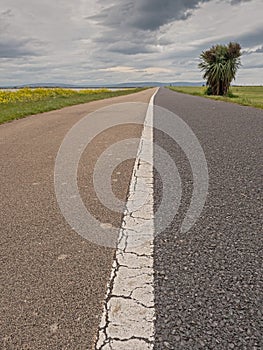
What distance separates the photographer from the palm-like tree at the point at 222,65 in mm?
36344

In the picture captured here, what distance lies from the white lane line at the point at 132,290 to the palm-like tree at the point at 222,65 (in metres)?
37.1

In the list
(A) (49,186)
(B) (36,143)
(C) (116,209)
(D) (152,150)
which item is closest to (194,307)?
(C) (116,209)

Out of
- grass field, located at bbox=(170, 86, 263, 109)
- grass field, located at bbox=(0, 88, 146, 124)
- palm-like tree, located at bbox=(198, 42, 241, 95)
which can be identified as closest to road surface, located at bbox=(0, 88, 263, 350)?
grass field, located at bbox=(0, 88, 146, 124)

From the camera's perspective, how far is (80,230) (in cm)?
236

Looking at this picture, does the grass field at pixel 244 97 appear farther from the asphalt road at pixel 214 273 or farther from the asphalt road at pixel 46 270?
the asphalt road at pixel 46 270

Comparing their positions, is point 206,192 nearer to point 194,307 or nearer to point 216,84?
point 194,307

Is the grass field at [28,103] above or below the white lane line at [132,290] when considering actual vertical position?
above

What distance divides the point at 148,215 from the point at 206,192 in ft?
2.55

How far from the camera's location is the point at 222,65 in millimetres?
36500

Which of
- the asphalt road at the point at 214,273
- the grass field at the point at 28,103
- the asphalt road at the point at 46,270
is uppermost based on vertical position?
the grass field at the point at 28,103

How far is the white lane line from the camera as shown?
1.34 metres

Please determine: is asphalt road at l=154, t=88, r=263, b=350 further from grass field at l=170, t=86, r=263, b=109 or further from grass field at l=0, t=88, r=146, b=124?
grass field at l=170, t=86, r=263, b=109

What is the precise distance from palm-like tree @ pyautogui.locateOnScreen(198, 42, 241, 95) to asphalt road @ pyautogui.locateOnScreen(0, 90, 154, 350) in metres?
36.3

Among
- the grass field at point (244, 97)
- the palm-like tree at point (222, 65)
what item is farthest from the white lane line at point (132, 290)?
the palm-like tree at point (222, 65)
